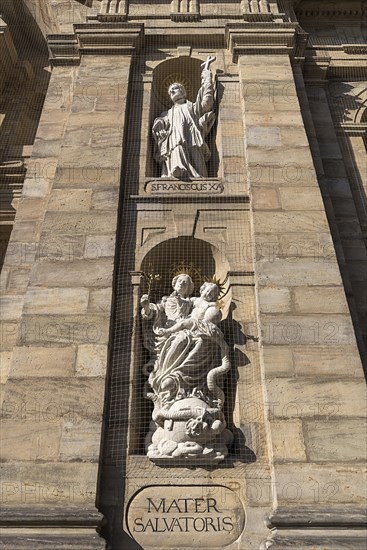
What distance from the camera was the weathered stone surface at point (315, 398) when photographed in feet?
22.6

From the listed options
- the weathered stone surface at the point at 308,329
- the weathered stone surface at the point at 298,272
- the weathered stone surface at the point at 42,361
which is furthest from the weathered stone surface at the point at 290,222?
the weathered stone surface at the point at 42,361

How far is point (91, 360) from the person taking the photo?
291 inches

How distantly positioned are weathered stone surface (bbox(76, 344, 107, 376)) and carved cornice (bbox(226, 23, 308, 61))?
6938 millimetres

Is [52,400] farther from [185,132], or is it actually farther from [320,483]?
[185,132]

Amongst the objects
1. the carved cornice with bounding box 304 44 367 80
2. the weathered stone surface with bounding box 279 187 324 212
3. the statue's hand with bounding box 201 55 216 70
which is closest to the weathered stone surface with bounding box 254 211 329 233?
the weathered stone surface with bounding box 279 187 324 212

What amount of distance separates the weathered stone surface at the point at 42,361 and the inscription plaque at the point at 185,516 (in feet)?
5.86

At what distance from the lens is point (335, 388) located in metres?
7.04

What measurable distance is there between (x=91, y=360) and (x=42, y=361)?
24.1 inches

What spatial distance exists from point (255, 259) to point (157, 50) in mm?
5894

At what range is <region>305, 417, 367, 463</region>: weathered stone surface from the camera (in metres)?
6.59

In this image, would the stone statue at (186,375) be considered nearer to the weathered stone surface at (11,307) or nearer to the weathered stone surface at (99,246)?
the weathered stone surface at (99,246)

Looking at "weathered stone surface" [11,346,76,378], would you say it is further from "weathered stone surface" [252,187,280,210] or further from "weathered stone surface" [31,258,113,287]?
"weathered stone surface" [252,187,280,210]

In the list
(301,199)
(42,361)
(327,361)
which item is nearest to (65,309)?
(42,361)

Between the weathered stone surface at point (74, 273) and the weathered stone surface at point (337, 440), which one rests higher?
the weathered stone surface at point (74, 273)
